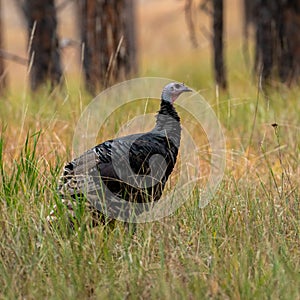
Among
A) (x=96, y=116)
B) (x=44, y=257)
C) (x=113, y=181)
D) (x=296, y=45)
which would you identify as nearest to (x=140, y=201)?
(x=113, y=181)

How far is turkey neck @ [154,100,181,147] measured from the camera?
3.38 m

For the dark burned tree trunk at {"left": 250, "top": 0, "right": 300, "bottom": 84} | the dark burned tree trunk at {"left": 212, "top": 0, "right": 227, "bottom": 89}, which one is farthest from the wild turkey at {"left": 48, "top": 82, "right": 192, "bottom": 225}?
the dark burned tree trunk at {"left": 212, "top": 0, "right": 227, "bottom": 89}

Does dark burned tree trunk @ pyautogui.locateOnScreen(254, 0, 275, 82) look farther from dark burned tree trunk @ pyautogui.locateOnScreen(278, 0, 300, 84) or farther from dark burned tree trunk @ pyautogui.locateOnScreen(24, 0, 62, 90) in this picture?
dark burned tree trunk @ pyautogui.locateOnScreen(24, 0, 62, 90)

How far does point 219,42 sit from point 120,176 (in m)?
4.95

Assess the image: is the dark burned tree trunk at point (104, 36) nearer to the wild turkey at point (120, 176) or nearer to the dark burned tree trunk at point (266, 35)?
the dark burned tree trunk at point (266, 35)

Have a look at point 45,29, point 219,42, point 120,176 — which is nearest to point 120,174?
point 120,176

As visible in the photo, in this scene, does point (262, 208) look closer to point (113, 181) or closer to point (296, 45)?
point (113, 181)

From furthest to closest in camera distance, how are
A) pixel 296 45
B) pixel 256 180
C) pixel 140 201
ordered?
1. pixel 296 45
2. pixel 256 180
3. pixel 140 201

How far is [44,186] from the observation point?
3133mm

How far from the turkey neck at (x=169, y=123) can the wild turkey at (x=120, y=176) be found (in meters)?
0.12

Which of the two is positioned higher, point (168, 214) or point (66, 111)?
point (66, 111)

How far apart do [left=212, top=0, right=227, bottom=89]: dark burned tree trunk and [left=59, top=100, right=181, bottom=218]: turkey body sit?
4536mm

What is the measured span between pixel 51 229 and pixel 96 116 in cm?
205

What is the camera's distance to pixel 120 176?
3107 millimetres
